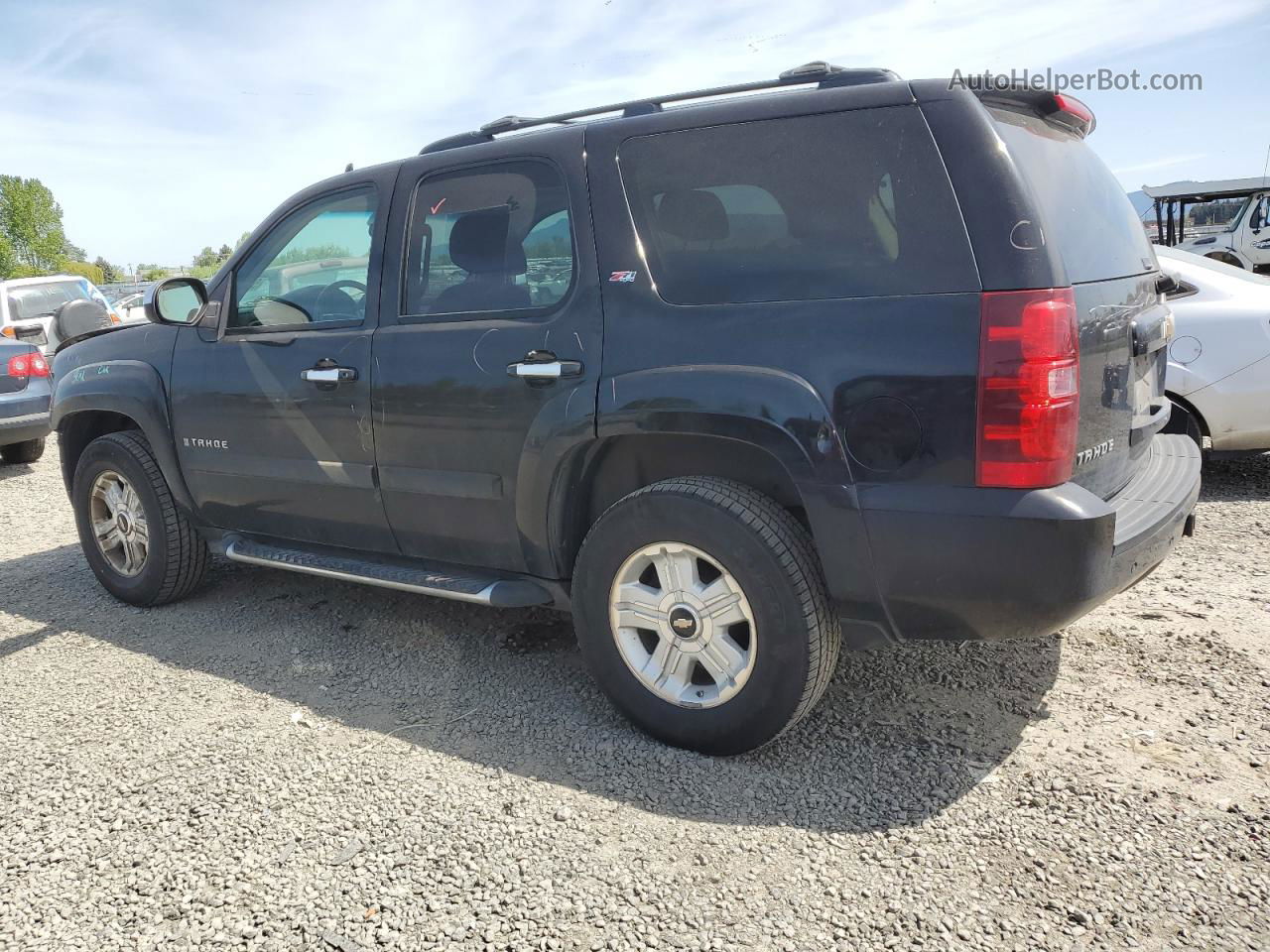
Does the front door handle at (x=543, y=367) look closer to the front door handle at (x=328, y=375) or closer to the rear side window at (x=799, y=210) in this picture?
the rear side window at (x=799, y=210)

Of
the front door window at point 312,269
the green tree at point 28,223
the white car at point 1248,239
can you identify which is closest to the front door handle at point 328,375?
the front door window at point 312,269

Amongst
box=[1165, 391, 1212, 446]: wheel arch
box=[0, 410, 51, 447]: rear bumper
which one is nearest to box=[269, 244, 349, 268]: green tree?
box=[1165, 391, 1212, 446]: wheel arch

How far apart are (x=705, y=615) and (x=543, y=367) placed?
0.94 metres

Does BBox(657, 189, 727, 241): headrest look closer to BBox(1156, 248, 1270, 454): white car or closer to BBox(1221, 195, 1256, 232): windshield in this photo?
BBox(1156, 248, 1270, 454): white car

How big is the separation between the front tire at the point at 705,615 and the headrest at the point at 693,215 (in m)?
0.74

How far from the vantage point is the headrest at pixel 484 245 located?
342 centimetres

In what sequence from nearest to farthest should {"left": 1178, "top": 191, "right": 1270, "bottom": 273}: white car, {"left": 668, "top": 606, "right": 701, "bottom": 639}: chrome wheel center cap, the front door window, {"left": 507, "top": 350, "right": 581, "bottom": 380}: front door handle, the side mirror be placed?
{"left": 668, "top": 606, "right": 701, "bottom": 639}: chrome wheel center cap
{"left": 507, "top": 350, "right": 581, "bottom": 380}: front door handle
the front door window
the side mirror
{"left": 1178, "top": 191, "right": 1270, "bottom": 273}: white car

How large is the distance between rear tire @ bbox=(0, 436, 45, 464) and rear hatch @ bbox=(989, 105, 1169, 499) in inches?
Answer: 362

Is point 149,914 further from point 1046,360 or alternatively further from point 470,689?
point 1046,360

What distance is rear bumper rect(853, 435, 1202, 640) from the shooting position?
2523 mm

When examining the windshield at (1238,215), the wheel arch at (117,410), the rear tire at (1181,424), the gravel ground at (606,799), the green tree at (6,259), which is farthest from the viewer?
the green tree at (6,259)

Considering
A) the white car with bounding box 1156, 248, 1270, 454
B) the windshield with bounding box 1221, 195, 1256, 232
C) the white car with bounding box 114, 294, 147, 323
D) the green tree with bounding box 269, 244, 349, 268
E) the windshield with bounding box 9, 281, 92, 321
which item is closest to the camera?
the green tree with bounding box 269, 244, 349, 268

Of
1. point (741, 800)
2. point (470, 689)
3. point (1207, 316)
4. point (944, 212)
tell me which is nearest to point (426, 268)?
point (470, 689)

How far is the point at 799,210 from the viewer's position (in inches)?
111
